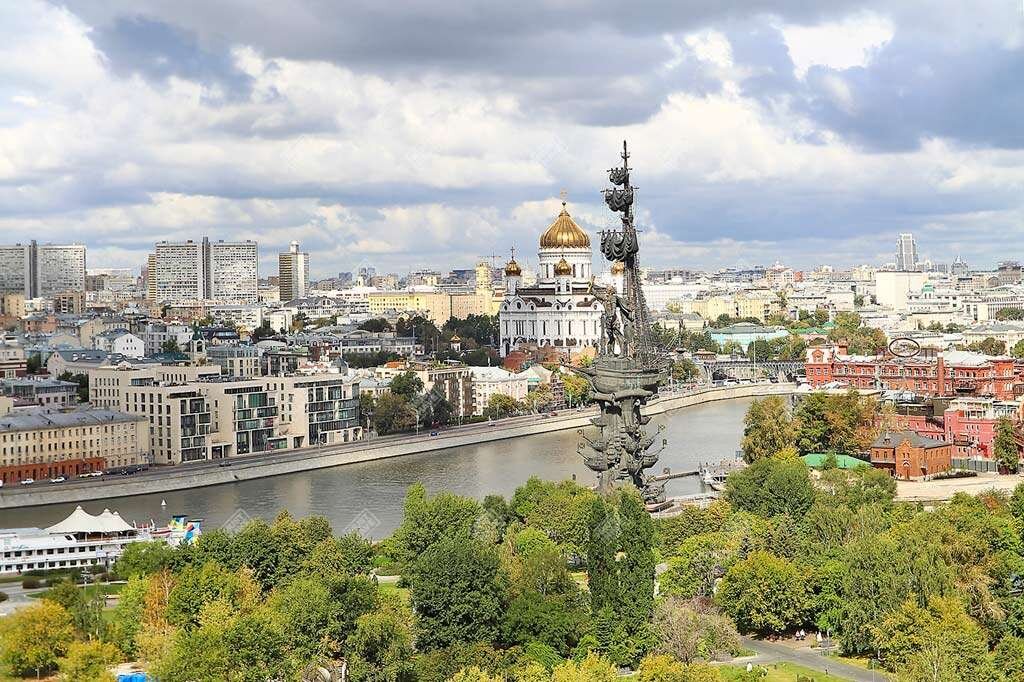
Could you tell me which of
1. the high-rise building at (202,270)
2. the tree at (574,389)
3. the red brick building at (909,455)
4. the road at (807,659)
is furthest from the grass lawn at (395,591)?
the high-rise building at (202,270)

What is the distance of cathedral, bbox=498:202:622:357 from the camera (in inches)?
2616

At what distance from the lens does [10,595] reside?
843 inches

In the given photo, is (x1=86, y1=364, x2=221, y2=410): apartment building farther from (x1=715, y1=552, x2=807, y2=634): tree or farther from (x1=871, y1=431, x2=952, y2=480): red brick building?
(x1=715, y1=552, x2=807, y2=634): tree

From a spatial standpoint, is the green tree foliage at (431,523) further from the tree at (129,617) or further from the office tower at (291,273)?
the office tower at (291,273)

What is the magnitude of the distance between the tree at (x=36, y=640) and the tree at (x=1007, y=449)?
2317cm

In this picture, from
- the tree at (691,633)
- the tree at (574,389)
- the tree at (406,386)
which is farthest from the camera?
the tree at (574,389)

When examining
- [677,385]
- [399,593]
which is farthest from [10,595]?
[677,385]

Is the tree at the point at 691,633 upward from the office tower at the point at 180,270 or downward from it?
downward

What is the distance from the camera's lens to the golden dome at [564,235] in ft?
219

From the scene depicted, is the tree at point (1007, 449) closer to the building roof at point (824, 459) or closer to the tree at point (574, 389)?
the building roof at point (824, 459)

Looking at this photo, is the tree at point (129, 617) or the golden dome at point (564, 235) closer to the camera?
the tree at point (129, 617)

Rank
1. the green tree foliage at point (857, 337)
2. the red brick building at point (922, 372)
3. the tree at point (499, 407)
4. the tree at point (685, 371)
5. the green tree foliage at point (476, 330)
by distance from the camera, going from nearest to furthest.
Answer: the red brick building at point (922, 372), the tree at point (499, 407), the tree at point (685, 371), the green tree foliage at point (857, 337), the green tree foliage at point (476, 330)

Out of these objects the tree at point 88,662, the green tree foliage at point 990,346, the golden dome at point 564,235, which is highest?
the golden dome at point 564,235

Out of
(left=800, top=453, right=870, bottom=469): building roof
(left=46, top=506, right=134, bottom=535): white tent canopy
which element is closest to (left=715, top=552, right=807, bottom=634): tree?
(left=46, top=506, right=134, bottom=535): white tent canopy
